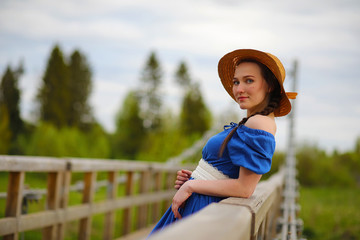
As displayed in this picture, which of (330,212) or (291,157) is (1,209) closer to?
(291,157)

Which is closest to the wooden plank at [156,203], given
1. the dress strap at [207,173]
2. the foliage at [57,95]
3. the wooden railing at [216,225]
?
the dress strap at [207,173]

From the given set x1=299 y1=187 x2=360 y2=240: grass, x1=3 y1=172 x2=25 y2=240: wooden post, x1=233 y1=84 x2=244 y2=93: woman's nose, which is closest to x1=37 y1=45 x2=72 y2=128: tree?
x1=299 y1=187 x2=360 y2=240: grass

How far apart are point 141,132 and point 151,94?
487cm

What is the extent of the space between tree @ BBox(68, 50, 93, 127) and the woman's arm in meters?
36.4

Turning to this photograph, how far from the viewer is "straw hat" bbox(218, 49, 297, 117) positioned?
1.67 m

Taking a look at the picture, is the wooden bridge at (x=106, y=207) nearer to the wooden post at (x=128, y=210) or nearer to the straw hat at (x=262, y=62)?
the wooden post at (x=128, y=210)

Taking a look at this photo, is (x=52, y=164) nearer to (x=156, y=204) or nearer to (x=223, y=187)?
(x=223, y=187)

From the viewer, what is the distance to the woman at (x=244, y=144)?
155cm

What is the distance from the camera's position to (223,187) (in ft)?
5.26

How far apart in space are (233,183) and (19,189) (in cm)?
159

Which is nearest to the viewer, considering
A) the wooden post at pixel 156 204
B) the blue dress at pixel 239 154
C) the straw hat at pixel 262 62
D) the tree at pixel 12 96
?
the blue dress at pixel 239 154

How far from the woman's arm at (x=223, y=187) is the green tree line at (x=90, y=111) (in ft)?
54.1

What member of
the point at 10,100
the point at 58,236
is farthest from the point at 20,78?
the point at 58,236

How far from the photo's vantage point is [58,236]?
3.15 m
